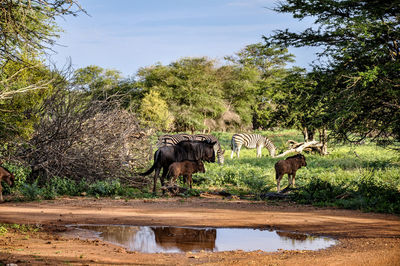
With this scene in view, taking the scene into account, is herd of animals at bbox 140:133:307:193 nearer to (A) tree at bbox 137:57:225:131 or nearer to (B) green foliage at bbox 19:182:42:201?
(B) green foliage at bbox 19:182:42:201

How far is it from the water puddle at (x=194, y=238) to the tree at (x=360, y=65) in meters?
5.33

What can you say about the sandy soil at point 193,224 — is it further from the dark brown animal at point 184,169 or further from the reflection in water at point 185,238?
the dark brown animal at point 184,169

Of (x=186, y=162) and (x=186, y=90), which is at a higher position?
(x=186, y=90)

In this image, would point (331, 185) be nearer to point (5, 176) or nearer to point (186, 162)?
point (186, 162)

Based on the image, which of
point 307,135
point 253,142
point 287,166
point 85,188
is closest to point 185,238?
point 287,166

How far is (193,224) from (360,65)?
334 inches

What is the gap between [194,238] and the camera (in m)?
8.67

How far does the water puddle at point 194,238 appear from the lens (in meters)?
8.02

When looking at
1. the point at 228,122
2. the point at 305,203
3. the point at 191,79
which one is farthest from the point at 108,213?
the point at 228,122

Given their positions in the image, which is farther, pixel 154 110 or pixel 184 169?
pixel 154 110

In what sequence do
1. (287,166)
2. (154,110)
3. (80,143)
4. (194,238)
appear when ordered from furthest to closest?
(154,110), (80,143), (287,166), (194,238)

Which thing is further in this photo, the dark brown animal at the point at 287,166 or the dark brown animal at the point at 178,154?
the dark brown animal at the point at 178,154

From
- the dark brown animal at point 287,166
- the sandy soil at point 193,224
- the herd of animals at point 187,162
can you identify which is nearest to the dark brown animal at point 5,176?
the sandy soil at point 193,224

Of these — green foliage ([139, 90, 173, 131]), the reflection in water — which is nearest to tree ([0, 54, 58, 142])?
the reflection in water
